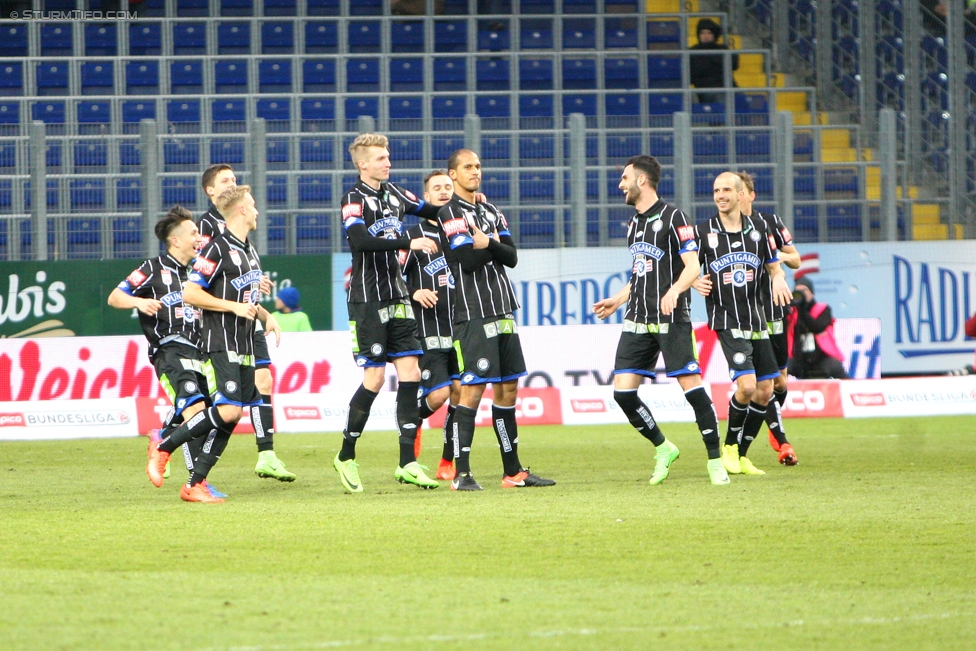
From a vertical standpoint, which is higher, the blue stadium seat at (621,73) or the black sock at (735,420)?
the blue stadium seat at (621,73)

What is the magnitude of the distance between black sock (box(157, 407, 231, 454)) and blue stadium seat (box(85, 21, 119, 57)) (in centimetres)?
1451

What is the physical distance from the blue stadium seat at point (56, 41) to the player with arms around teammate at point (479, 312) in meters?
14.6

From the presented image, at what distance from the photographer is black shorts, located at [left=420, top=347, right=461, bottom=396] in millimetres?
10672

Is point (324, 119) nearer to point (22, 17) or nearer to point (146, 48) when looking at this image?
point (146, 48)

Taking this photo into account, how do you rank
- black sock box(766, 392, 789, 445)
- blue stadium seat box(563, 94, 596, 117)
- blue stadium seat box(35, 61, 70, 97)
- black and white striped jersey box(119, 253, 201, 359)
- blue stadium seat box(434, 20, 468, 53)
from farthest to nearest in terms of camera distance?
blue stadium seat box(434, 20, 468, 53), blue stadium seat box(35, 61, 70, 97), blue stadium seat box(563, 94, 596, 117), black sock box(766, 392, 789, 445), black and white striped jersey box(119, 253, 201, 359)

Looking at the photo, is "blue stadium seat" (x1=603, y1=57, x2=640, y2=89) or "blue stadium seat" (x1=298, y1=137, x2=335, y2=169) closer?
"blue stadium seat" (x1=298, y1=137, x2=335, y2=169)

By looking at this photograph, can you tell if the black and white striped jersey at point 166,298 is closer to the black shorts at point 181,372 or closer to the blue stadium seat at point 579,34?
the black shorts at point 181,372

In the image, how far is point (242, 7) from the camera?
2330 cm

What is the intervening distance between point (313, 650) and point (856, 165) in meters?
16.8

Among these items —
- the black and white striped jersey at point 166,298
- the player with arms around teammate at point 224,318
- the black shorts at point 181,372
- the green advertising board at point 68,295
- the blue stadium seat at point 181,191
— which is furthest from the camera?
the blue stadium seat at point 181,191

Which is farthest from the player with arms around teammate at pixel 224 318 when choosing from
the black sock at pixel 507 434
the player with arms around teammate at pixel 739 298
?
the player with arms around teammate at pixel 739 298

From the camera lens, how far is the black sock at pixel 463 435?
912 cm

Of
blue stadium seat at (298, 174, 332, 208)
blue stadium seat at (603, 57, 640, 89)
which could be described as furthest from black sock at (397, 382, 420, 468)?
blue stadium seat at (603, 57, 640, 89)

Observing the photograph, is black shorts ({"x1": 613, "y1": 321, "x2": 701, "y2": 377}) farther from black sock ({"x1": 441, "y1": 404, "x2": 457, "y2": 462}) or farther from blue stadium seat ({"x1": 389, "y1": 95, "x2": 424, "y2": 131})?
blue stadium seat ({"x1": 389, "y1": 95, "x2": 424, "y2": 131})
